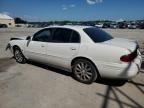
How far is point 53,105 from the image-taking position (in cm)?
452

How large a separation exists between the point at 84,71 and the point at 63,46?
101cm

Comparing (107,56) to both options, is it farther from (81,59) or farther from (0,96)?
(0,96)

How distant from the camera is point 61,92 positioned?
525 cm

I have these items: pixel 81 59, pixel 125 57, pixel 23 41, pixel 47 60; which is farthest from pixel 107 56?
pixel 23 41

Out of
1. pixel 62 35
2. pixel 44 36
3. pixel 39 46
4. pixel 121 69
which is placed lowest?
pixel 121 69

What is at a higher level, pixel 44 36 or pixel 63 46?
pixel 44 36

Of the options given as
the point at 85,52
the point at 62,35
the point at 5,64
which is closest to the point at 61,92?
the point at 85,52

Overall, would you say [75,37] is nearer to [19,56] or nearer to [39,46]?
[39,46]

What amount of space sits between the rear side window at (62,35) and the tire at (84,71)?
820 mm

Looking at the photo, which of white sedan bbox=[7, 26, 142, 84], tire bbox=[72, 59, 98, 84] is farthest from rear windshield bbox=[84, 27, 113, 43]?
tire bbox=[72, 59, 98, 84]

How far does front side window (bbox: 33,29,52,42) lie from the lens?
678 centimetres

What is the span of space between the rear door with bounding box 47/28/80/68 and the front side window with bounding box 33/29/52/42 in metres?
0.23

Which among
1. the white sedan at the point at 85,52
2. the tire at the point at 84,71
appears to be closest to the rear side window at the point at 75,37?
the white sedan at the point at 85,52

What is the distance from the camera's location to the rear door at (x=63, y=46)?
19.6 ft
